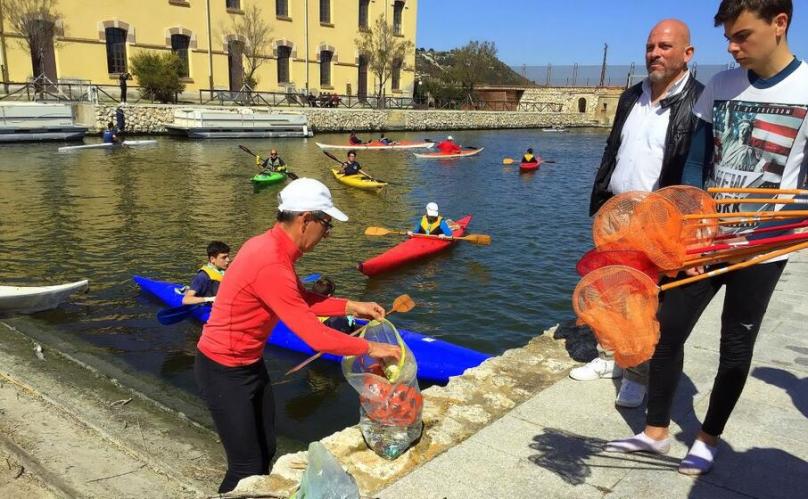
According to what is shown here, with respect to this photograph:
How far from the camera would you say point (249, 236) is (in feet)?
42.7

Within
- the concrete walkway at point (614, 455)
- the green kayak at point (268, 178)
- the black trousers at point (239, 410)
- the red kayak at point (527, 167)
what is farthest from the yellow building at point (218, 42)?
the concrete walkway at point (614, 455)

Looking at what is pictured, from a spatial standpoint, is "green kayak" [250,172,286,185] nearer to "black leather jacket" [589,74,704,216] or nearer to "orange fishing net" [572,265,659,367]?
"black leather jacket" [589,74,704,216]

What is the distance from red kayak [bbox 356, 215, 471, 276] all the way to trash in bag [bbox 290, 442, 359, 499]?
7788 mm

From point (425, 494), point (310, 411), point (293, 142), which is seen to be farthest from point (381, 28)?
point (425, 494)

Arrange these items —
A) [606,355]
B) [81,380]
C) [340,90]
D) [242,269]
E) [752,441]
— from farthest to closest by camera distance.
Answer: [340,90], [81,380], [606,355], [752,441], [242,269]

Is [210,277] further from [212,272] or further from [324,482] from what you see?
[324,482]

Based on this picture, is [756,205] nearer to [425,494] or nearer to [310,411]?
[425,494]

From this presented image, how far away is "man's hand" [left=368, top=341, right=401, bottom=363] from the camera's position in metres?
3.08

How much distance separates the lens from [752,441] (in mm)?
3199

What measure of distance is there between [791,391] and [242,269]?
3.62 meters

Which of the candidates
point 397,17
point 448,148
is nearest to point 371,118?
point 397,17

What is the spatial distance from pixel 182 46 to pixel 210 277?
3535cm

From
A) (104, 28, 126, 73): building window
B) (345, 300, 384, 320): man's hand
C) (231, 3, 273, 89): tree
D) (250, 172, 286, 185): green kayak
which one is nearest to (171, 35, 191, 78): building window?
(104, 28, 126, 73): building window

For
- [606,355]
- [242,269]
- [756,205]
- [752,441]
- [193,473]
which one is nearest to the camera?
[756,205]
